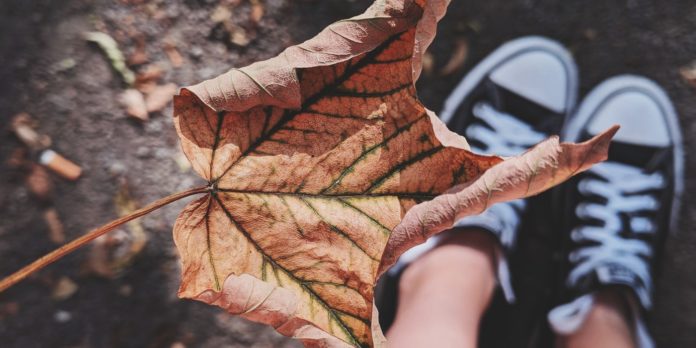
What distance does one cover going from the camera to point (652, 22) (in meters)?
1.26

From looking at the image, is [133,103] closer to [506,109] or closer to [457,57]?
[457,57]

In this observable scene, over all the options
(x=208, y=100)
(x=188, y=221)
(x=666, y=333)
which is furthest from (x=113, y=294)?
(x=666, y=333)

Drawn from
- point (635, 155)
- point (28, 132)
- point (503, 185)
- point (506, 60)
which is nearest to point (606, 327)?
point (635, 155)

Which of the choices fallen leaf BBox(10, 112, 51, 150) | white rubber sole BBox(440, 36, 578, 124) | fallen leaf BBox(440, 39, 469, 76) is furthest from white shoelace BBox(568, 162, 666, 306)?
fallen leaf BBox(10, 112, 51, 150)

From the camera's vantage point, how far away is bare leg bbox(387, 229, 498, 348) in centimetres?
109

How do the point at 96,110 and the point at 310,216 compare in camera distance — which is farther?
the point at 96,110

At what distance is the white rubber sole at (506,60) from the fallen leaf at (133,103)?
0.72 m

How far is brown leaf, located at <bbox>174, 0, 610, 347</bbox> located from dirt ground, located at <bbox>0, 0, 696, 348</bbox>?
2.04 feet

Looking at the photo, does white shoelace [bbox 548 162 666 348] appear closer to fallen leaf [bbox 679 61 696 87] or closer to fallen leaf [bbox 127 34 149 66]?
fallen leaf [bbox 679 61 696 87]

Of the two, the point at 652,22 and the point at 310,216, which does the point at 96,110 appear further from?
the point at 652,22

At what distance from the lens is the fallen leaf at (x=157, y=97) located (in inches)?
47.9

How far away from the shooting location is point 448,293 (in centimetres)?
118

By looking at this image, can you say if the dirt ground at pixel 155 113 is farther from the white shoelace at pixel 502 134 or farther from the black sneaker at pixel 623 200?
the white shoelace at pixel 502 134

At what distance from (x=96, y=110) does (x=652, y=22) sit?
130 centimetres
